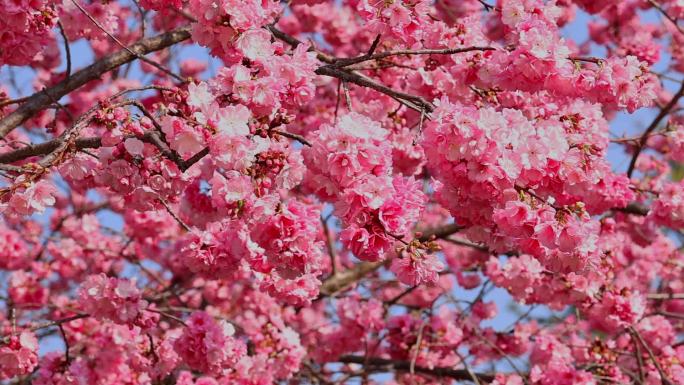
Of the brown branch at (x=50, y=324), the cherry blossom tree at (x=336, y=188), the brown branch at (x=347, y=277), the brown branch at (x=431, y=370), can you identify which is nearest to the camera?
the cherry blossom tree at (x=336, y=188)

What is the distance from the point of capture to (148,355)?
175 inches

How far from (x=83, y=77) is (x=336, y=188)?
218 cm

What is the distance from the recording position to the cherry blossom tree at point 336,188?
2.67m

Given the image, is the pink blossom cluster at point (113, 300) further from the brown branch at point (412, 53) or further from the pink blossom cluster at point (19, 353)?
the brown branch at point (412, 53)

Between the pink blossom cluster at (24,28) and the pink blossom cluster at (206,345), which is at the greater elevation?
the pink blossom cluster at (24,28)

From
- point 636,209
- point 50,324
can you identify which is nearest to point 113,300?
point 50,324

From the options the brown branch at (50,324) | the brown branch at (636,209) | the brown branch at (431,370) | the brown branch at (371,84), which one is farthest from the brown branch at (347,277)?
the brown branch at (371,84)

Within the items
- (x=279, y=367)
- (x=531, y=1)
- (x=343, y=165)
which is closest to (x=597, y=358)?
(x=279, y=367)

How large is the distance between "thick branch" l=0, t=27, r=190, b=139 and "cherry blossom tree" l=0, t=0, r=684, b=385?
11 millimetres

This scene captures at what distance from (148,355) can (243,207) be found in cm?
211

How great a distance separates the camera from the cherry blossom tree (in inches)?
105

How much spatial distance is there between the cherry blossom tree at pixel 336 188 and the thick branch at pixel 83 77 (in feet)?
0.04

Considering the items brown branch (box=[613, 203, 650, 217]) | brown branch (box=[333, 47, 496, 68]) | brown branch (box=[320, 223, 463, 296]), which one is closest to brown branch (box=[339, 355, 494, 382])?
brown branch (box=[320, 223, 463, 296])

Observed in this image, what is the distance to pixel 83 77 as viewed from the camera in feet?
14.1
